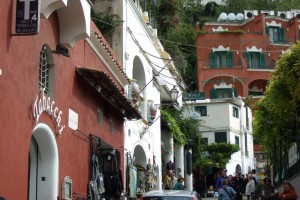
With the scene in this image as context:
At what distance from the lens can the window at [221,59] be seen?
2741 inches

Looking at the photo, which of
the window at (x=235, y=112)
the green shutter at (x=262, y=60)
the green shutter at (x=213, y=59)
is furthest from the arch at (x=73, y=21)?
the green shutter at (x=262, y=60)

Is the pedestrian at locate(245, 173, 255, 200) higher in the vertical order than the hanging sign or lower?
lower

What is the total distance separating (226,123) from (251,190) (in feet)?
110

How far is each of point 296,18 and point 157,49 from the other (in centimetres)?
5024

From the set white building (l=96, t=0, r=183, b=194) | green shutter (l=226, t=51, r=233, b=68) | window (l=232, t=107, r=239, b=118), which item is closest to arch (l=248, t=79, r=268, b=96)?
green shutter (l=226, t=51, r=233, b=68)

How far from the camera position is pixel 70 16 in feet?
45.3

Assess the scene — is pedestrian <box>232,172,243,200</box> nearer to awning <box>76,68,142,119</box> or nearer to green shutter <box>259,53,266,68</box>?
awning <box>76,68,142,119</box>

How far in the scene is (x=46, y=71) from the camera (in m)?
13.3

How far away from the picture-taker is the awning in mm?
15258

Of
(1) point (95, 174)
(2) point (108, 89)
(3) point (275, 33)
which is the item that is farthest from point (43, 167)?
(3) point (275, 33)

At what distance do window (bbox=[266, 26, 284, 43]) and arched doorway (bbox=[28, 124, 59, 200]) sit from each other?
63084mm

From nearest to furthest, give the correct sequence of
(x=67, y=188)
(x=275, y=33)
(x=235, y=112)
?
(x=67, y=188) → (x=235, y=112) → (x=275, y=33)

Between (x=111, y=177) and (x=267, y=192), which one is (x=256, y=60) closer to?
(x=267, y=192)

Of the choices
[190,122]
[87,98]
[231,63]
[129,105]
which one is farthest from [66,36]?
[231,63]
